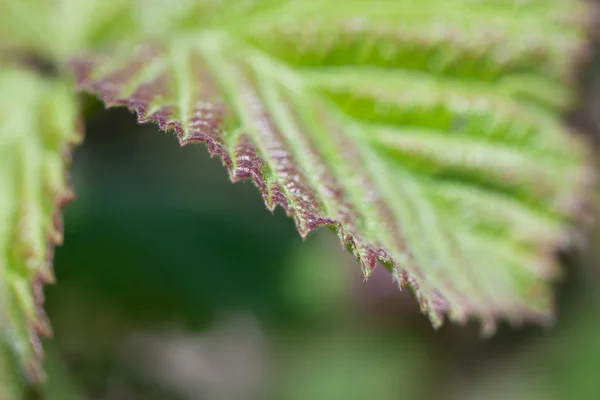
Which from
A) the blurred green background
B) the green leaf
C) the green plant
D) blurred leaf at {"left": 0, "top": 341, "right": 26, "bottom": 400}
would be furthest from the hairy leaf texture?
blurred leaf at {"left": 0, "top": 341, "right": 26, "bottom": 400}

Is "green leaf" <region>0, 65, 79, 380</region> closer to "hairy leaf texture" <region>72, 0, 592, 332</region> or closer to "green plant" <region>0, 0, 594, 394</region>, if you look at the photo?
"green plant" <region>0, 0, 594, 394</region>

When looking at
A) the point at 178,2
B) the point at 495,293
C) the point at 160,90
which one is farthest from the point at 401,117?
the point at 178,2

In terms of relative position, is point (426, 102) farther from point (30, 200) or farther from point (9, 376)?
point (9, 376)

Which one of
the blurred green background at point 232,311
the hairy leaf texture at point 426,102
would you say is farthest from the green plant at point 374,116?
the blurred green background at point 232,311

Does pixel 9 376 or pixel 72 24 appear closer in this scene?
pixel 9 376

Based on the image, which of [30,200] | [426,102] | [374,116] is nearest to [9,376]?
[30,200]

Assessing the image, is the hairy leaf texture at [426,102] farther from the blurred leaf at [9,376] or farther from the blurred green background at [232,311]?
the blurred leaf at [9,376]
